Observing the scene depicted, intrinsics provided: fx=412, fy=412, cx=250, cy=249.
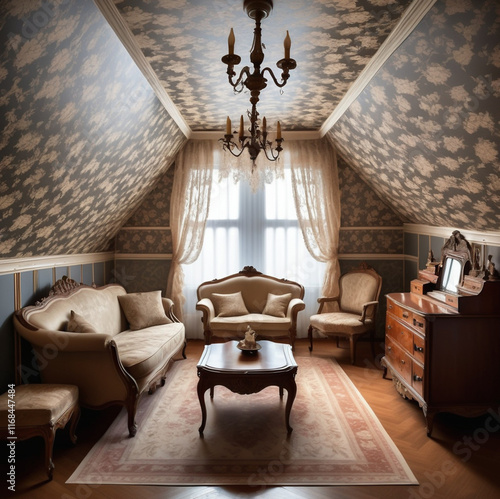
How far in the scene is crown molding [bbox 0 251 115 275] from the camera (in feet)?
11.8

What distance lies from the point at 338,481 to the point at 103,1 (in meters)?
3.32

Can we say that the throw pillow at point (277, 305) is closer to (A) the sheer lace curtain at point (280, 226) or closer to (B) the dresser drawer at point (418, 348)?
(A) the sheer lace curtain at point (280, 226)

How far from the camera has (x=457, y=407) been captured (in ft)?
11.0

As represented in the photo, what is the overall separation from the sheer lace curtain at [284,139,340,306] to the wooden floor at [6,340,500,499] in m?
2.50

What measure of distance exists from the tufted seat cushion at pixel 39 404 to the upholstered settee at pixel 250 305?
2372mm

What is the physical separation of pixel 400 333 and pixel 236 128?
11.6 feet

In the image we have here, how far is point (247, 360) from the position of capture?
3.63 m

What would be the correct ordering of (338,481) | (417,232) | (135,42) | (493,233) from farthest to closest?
(417,232) → (493,233) → (135,42) → (338,481)

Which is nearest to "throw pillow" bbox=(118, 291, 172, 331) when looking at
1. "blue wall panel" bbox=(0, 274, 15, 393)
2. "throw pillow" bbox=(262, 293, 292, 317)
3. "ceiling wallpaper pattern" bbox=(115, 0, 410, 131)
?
"throw pillow" bbox=(262, 293, 292, 317)

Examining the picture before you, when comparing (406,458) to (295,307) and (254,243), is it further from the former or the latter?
(254,243)

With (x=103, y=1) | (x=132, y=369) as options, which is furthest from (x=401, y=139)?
(x=132, y=369)

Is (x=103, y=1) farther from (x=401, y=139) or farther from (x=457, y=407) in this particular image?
(x=457, y=407)

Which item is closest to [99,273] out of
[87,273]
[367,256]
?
[87,273]

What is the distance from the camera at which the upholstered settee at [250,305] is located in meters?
5.29
